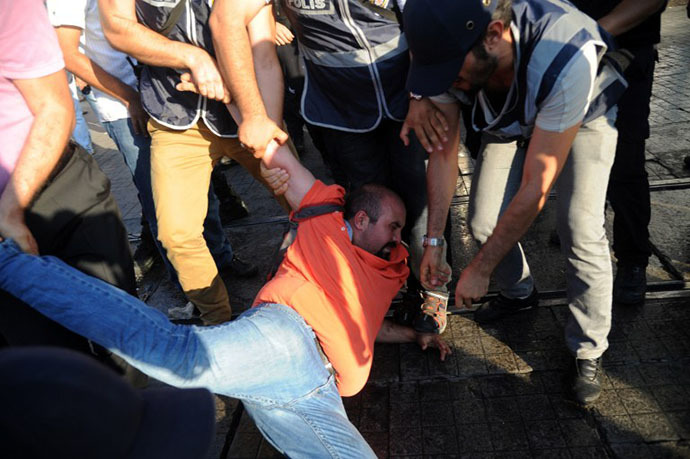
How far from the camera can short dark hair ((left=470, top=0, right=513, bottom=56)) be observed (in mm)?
1713

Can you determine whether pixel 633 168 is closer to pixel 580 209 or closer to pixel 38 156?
pixel 580 209

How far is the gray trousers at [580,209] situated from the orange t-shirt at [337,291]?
0.61 m

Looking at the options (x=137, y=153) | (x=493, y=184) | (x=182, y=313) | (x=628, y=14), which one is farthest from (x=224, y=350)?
(x=628, y=14)

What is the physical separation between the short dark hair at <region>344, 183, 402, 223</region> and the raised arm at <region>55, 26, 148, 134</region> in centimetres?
131

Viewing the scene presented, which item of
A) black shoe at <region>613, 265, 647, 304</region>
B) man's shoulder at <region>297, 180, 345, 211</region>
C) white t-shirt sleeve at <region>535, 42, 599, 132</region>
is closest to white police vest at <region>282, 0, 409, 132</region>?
man's shoulder at <region>297, 180, 345, 211</region>

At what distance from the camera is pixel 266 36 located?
2379mm

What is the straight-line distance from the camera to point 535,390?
221 centimetres

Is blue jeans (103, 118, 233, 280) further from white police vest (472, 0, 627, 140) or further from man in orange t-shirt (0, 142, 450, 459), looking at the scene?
white police vest (472, 0, 627, 140)

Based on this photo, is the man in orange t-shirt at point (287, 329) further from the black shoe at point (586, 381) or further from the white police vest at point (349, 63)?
the black shoe at point (586, 381)

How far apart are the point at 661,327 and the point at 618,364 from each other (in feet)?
1.09

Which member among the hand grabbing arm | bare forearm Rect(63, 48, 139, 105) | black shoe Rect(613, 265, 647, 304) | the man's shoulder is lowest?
black shoe Rect(613, 265, 647, 304)

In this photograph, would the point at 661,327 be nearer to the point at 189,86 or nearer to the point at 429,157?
the point at 429,157

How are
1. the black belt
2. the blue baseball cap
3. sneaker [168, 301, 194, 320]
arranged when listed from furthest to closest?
sneaker [168, 301, 194, 320] < the black belt < the blue baseball cap

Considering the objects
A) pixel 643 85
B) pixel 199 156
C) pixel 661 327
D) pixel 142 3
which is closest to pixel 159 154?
pixel 199 156
